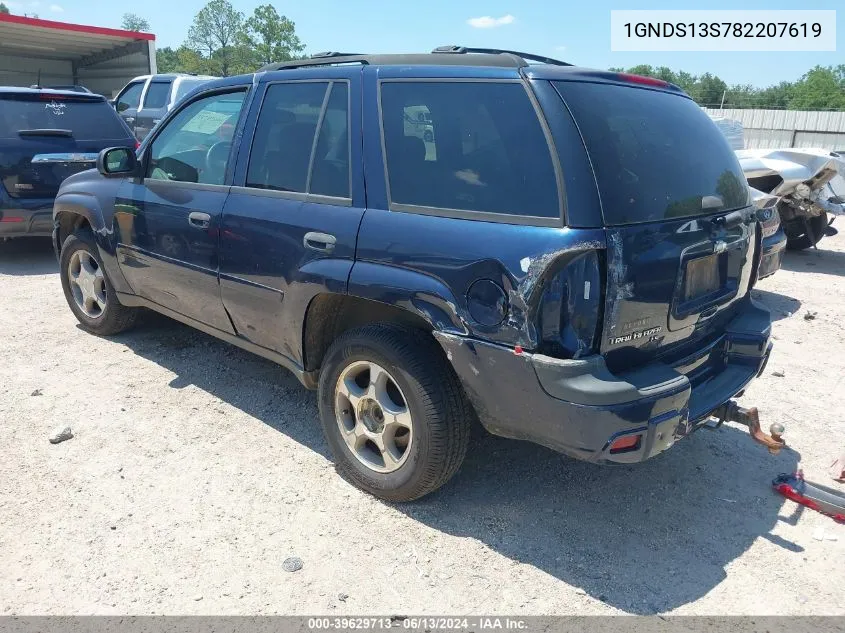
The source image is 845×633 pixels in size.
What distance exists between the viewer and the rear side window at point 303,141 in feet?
10.7

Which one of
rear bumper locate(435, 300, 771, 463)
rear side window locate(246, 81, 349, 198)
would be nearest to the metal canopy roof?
rear side window locate(246, 81, 349, 198)

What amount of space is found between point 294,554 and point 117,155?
9.64 feet

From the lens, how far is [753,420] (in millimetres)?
3111

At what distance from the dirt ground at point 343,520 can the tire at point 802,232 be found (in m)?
5.28

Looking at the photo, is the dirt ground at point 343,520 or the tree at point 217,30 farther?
the tree at point 217,30

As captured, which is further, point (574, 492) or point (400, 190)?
point (574, 492)

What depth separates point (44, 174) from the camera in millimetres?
7293

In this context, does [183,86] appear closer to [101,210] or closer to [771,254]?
[101,210]

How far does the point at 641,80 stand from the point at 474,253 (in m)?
1.25

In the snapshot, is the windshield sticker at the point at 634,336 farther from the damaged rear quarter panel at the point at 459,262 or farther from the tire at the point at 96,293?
the tire at the point at 96,293

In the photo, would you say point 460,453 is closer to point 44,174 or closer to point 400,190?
point 400,190

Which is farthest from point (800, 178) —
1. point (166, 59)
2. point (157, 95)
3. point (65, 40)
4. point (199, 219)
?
point (166, 59)

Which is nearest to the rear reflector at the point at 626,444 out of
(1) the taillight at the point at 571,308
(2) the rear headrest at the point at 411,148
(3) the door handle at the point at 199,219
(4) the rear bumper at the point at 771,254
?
(1) the taillight at the point at 571,308

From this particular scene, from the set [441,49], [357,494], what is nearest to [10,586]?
[357,494]
